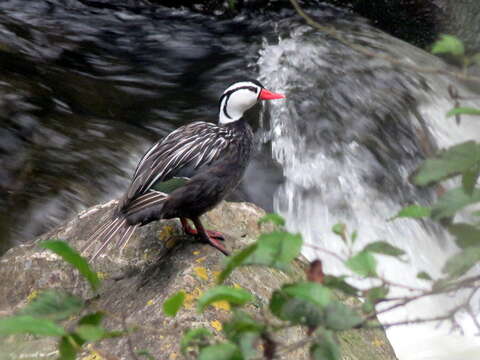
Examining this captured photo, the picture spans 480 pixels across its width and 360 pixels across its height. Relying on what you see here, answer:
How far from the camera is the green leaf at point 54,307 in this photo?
1.10m

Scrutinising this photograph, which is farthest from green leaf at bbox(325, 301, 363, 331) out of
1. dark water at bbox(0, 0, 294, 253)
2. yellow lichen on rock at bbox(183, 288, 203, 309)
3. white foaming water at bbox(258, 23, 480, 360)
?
dark water at bbox(0, 0, 294, 253)

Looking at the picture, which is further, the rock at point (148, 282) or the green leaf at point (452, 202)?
the rock at point (148, 282)

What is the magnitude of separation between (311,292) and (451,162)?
0.37 metres

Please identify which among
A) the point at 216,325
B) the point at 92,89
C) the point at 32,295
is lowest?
the point at 92,89

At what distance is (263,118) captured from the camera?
22.1 ft

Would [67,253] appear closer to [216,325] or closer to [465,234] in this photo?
[465,234]

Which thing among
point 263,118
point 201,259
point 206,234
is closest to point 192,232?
point 206,234

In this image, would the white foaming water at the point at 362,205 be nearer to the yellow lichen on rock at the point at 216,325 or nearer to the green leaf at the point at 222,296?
the yellow lichen on rock at the point at 216,325

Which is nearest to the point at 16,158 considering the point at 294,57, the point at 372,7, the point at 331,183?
the point at 331,183

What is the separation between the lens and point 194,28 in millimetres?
9359

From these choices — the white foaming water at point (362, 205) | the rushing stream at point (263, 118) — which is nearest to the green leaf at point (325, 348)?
the rushing stream at point (263, 118)

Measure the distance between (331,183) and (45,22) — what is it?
492cm

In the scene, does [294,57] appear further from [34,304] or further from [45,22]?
[34,304]

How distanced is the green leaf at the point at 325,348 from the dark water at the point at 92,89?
13.8 feet
